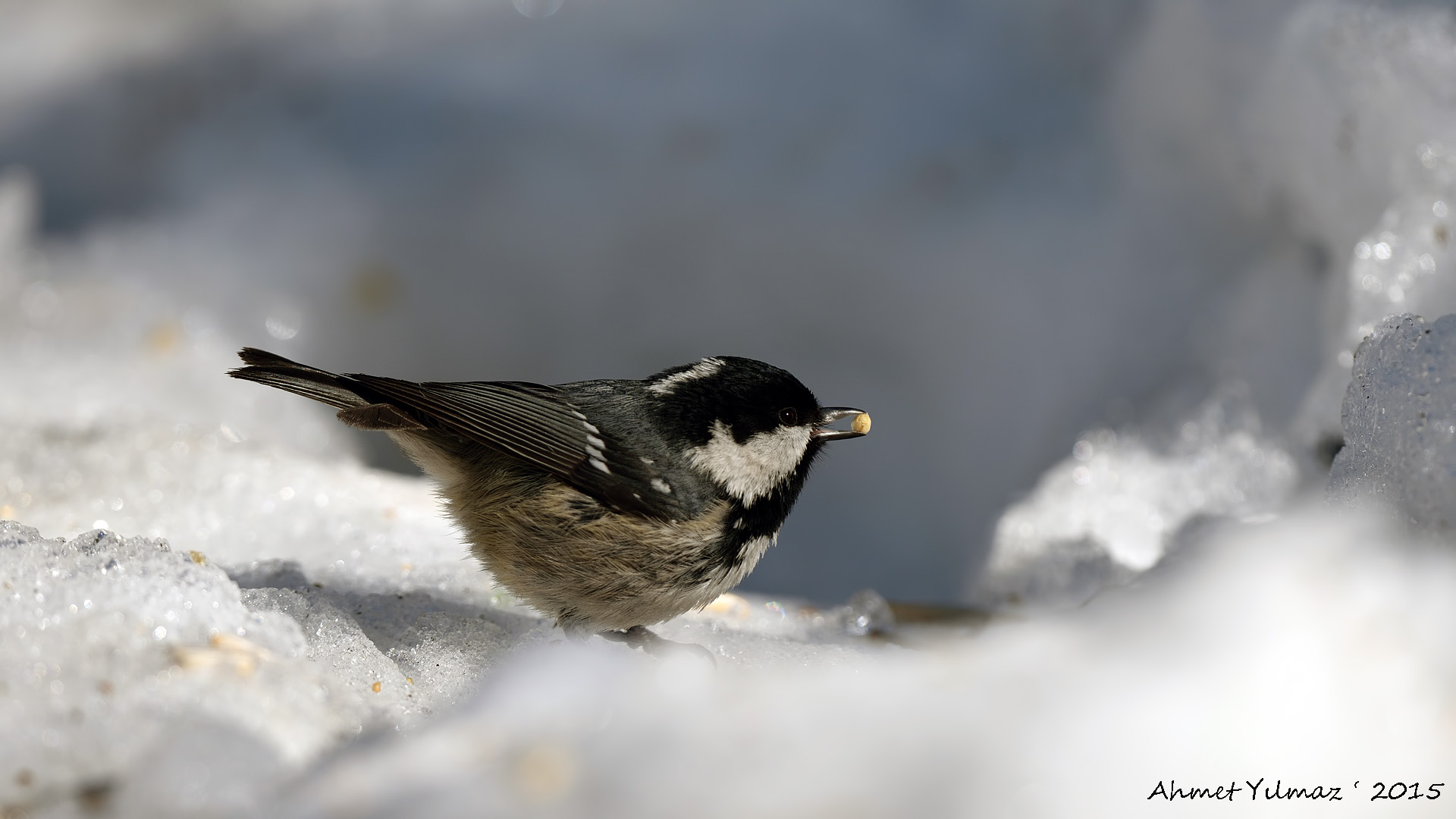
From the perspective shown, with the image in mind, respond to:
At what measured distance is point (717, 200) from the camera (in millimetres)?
3635

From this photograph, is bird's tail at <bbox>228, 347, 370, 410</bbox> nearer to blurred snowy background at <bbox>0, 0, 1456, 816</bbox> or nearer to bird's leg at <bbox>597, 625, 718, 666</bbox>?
blurred snowy background at <bbox>0, 0, 1456, 816</bbox>

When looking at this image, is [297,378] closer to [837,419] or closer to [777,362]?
[837,419]

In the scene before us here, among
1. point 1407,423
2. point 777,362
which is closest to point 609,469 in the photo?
point 1407,423

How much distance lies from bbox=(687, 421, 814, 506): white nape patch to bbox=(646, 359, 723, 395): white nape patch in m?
0.11

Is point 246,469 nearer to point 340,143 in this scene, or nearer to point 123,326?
point 123,326

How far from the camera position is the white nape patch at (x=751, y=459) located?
6.52ft

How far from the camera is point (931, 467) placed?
3.49 metres

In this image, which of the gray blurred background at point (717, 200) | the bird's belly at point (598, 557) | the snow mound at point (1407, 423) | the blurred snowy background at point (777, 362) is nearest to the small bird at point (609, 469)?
the bird's belly at point (598, 557)

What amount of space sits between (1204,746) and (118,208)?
390 cm

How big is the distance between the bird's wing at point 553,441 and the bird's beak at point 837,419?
38 centimetres

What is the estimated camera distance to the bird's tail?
6.38 ft

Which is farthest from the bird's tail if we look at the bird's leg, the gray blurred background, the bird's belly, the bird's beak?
the gray blurred background

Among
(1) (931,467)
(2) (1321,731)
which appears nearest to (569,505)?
(2) (1321,731)

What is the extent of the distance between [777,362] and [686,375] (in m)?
1.55
